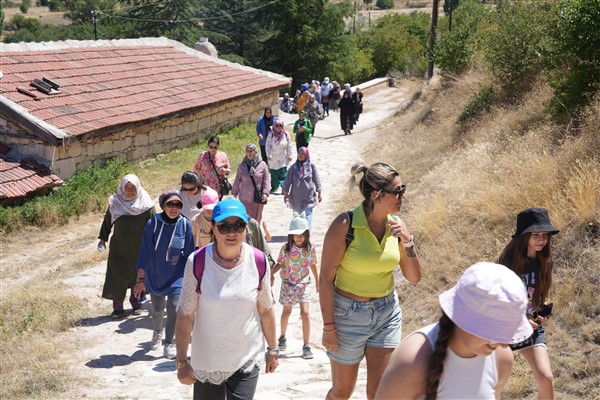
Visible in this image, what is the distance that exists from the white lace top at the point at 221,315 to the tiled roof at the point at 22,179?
31.7ft

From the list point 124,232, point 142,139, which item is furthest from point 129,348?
point 142,139

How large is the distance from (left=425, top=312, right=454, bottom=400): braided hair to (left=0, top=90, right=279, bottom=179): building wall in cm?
1255

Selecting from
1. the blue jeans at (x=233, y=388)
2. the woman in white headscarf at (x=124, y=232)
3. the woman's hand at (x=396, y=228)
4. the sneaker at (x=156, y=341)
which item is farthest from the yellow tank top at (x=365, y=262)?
the woman in white headscarf at (x=124, y=232)

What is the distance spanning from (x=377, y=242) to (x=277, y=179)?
32.7 ft

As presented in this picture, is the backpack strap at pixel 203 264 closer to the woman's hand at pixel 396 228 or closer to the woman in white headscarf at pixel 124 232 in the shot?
the woman's hand at pixel 396 228

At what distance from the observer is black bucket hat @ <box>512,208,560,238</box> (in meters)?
4.66

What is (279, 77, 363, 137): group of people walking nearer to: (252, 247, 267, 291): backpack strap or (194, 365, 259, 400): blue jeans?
(252, 247, 267, 291): backpack strap

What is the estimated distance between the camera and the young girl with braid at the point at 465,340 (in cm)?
259

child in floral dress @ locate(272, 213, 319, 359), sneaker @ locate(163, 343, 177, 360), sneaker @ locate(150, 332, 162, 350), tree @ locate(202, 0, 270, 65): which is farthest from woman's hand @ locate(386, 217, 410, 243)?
tree @ locate(202, 0, 270, 65)

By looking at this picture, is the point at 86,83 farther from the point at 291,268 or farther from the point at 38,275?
the point at 291,268

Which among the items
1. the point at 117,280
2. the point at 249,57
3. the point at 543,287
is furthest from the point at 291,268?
the point at 249,57

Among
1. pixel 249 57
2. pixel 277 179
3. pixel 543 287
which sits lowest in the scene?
pixel 249 57

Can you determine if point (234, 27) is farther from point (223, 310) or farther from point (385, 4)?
point (385, 4)

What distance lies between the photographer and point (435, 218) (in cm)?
959
